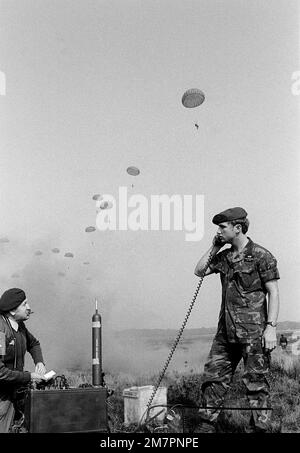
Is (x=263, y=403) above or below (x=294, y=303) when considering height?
below

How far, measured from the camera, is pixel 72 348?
8.79m

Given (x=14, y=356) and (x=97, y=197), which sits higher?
(x=97, y=197)

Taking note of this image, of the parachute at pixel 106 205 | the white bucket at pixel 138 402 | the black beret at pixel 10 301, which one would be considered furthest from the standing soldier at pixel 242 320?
the parachute at pixel 106 205

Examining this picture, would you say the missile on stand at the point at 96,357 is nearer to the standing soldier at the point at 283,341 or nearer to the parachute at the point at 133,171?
the parachute at the point at 133,171

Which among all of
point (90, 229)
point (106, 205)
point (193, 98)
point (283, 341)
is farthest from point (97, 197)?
point (283, 341)

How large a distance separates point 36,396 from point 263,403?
1.92 m

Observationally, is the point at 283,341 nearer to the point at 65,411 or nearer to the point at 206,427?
the point at 206,427

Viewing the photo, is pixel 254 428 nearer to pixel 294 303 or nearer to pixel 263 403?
pixel 263 403

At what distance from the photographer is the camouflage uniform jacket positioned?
16.0ft

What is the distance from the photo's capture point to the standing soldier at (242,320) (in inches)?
187

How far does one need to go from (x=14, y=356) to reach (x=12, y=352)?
0.05 meters

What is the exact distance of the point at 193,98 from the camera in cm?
702
